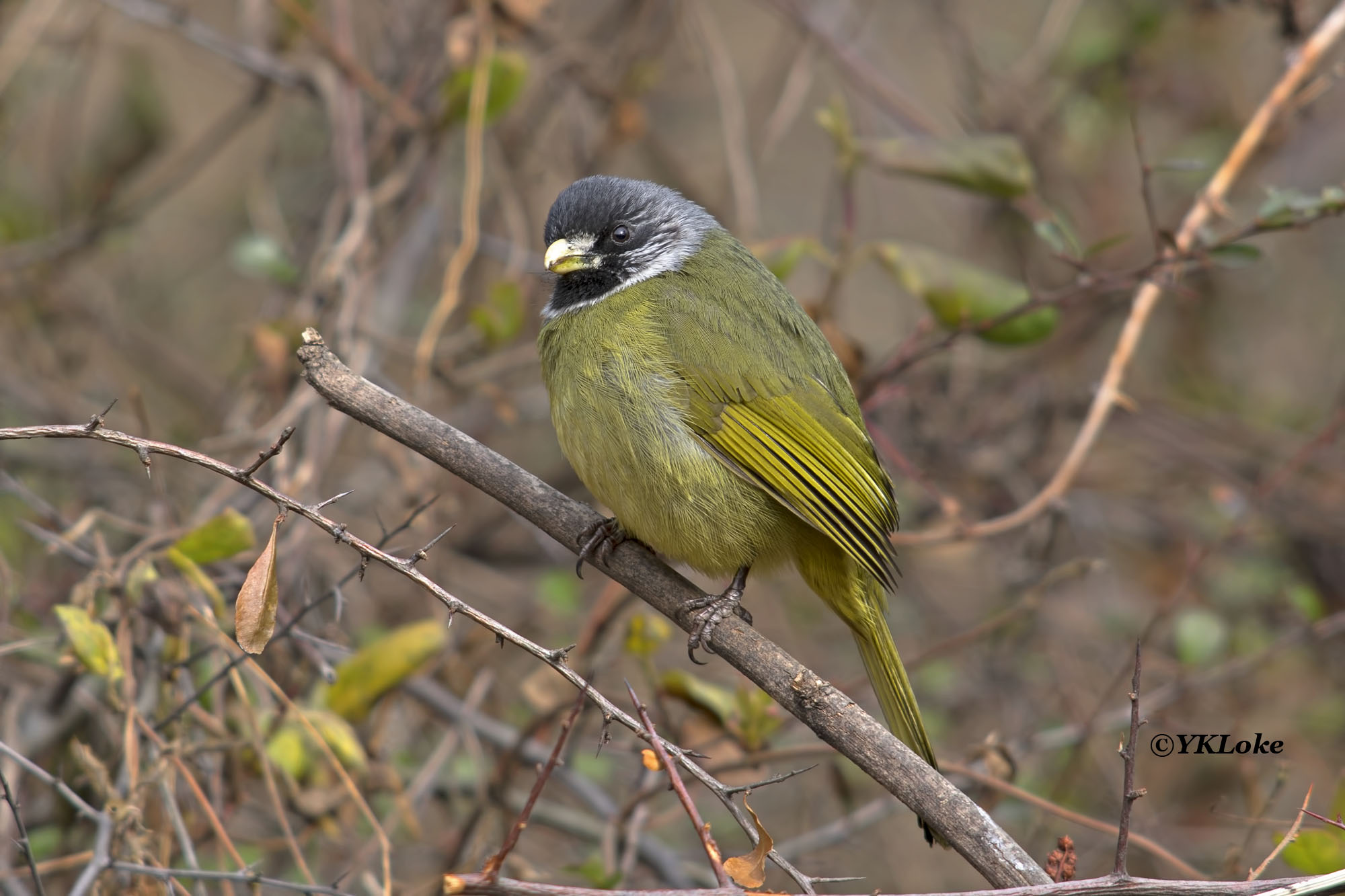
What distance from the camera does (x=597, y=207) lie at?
3.37m

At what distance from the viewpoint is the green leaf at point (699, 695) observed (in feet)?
9.99

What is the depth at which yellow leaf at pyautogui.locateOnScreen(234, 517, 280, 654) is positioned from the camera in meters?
2.01

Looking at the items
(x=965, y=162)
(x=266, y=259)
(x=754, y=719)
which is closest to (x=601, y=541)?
(x=754, y=719)

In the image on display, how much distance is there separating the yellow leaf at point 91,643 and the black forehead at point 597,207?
160 cm

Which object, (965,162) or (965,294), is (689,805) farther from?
(965,162)

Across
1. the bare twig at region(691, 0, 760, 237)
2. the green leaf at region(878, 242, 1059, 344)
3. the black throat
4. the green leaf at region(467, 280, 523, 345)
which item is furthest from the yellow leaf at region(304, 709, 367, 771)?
the bare twig at region(691, 0, 760, 237)

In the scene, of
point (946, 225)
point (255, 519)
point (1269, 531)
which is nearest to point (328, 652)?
point (255, 519)

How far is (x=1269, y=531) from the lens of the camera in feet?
15.1

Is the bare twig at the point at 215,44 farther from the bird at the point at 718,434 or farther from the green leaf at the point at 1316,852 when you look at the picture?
the green leaf at the point at 1316,852

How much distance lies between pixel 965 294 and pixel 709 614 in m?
1.34

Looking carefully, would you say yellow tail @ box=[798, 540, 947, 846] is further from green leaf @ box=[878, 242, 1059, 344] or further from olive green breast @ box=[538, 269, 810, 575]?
green leaf @ box=[878, 242, 1059, 344]

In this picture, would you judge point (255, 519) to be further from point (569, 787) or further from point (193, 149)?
point (193, 149)

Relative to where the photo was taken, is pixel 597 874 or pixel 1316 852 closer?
pixel 1316 852

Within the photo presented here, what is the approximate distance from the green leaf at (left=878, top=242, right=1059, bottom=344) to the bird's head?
0.62 metres
